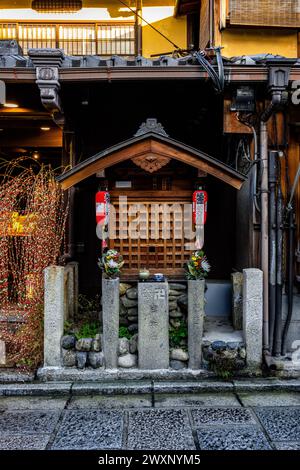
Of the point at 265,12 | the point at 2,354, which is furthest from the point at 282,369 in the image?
the point at 265,12

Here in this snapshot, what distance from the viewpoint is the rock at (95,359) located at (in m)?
7.11

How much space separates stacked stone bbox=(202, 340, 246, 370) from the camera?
7.03 m

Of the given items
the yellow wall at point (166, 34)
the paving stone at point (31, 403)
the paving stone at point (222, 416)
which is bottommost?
the paving stone at point (31, 403)

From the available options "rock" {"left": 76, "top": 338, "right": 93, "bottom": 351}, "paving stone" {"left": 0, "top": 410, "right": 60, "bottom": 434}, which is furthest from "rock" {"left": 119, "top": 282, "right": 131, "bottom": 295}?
Answer: "paving stone" {"left": 0, "top": 410, "right": 60, "bottom": 434}

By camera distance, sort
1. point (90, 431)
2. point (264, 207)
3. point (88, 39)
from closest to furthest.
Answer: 1. point (90, 431)
2. point (264, 207)
3. point (88, 39)

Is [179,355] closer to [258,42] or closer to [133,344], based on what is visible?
[133,344]

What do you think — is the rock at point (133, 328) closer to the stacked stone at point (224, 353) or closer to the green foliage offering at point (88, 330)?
the green foliage offering at point (88, 330)

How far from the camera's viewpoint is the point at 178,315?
7.46 metres

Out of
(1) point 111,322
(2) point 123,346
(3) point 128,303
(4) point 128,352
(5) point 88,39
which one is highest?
(5) point 88,39

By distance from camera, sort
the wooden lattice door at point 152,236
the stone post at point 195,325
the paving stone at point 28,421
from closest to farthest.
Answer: the paving stone at point 28,421 < the stone post at point 195,325 < the wooden lattice door at point 152,236

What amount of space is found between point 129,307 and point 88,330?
3.11 ft

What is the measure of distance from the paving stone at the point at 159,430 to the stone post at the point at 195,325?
121cm

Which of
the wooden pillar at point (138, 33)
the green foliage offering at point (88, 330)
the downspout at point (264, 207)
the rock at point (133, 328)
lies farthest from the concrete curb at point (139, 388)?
the wooden pillar at point (138, 33)

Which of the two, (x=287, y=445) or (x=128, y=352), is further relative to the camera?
(x=128, y=352)
